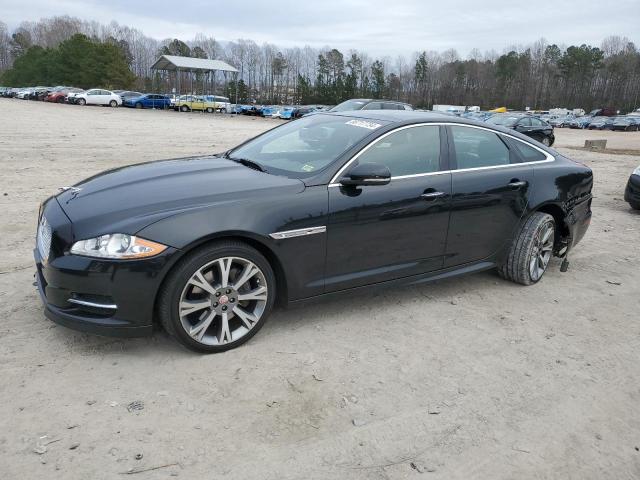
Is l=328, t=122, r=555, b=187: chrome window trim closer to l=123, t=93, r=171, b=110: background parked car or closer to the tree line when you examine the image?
l=123, t=93, r=171, b=110: background parked car

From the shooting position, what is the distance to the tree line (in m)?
105

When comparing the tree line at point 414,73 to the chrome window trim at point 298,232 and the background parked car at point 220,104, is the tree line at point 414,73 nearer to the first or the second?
the background parked car at point 220,104

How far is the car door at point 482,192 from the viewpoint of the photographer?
14.5 feet

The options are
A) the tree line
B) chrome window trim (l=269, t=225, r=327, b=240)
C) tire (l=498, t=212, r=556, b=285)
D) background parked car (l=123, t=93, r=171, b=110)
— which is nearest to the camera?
chrome window trim (l=269, t=225, r=327, b=240)

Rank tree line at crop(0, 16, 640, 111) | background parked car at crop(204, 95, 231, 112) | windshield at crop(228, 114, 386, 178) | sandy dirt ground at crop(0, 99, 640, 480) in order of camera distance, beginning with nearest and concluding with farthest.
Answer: sandy dirt ground at crop(0, 99, 640, 480) < windshield at crop(228, 114, 386, 178) < background parked car at crop(204, 95, 231, 112) < tree line at crop(0, 16, 640, 111)

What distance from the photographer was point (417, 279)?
4336 millimetres

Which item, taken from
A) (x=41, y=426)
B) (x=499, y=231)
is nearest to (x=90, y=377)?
(x=41, y=426)

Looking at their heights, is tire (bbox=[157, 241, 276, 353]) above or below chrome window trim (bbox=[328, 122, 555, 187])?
below

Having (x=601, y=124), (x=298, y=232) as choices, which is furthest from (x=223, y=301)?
(x=601, y=124)

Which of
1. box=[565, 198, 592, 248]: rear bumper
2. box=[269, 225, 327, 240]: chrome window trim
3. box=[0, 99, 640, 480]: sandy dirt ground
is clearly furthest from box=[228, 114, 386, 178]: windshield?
box=[565, 198, 592, 248]: rear bumper

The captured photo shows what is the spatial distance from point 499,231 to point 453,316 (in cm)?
96

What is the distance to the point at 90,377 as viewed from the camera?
3150 millimetres

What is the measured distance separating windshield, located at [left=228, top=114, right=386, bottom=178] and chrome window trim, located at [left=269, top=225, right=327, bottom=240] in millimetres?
427

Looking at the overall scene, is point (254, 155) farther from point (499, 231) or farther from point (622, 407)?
point (622, 407)
